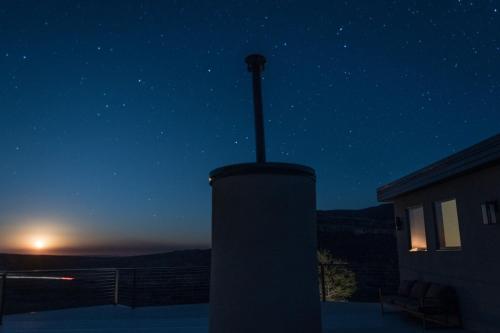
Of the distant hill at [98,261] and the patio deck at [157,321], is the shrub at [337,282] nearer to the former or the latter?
the patio deck at [157,321]

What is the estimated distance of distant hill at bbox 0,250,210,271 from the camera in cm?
3869

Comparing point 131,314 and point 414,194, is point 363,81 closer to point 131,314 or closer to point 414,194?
point 414,194

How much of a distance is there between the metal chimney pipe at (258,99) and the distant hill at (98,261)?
3448 centimetres

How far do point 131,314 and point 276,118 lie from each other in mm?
4179

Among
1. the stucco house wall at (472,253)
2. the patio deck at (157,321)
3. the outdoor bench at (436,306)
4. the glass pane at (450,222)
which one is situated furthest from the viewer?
the glass pane at (450,222)

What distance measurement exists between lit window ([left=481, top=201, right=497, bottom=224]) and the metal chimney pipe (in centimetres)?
313

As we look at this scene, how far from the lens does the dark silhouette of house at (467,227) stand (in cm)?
485

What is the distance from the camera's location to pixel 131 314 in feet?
23.2

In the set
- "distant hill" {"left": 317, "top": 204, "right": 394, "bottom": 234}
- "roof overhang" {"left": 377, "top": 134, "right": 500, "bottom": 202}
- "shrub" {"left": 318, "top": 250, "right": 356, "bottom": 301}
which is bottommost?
"shrub" {"left": 318, "top": 250, "right": 356, "bottom": 301}

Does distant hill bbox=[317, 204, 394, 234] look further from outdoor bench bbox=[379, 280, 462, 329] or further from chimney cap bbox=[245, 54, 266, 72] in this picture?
chimney cap bbox=[245, 54, 266, 72]

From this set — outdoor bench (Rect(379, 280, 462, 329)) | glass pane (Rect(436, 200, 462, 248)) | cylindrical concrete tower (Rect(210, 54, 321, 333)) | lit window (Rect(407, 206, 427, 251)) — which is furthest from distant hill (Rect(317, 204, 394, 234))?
cylindrical concrete tower (Rect(210, 54, 321, 333))

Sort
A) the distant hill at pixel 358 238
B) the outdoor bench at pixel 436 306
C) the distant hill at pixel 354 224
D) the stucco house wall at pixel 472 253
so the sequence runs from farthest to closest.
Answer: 1. the distant hill at pixel 354 224
2. the distant hill at pixel 358 238
3. the outdoor bench at pixel 436 306
4. the stucco house wall at pixel 472 253

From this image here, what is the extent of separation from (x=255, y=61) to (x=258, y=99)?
317 millimetres

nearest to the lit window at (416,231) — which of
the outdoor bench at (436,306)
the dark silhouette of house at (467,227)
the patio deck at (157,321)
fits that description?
the dark silhouette of house at (467,227)
